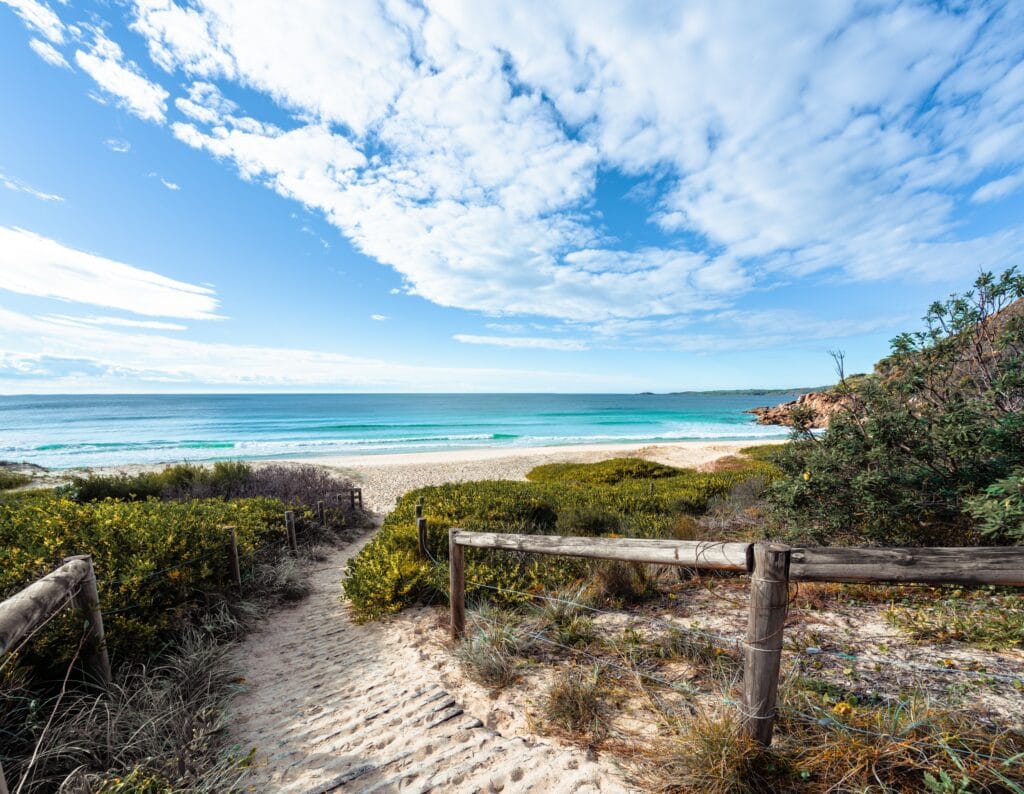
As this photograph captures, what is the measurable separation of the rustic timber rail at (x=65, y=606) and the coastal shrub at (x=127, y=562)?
14 centimetres

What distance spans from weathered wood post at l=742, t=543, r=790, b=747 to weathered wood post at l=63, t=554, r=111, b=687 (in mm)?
4697

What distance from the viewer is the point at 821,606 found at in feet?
14.7

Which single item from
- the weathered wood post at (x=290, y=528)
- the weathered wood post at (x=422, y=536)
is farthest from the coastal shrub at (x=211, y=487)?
the weathered wood post at (x=422, y=536)

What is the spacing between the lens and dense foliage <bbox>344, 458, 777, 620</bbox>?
539 cm

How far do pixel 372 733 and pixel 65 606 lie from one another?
8.05 ft

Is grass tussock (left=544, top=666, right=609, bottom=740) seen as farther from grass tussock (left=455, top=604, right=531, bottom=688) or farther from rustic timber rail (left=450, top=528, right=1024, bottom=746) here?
rustic timber rail (left=450, top=528, right=1024, bottom=746)

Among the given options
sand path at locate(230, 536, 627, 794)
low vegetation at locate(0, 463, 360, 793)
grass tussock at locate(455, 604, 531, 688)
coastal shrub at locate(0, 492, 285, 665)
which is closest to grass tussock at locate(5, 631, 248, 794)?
low vegetation at locate(0, 463, 360, 793)

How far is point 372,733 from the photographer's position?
317 cm

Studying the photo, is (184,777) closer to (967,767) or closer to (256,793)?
(256,793)

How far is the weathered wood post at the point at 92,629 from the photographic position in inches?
128

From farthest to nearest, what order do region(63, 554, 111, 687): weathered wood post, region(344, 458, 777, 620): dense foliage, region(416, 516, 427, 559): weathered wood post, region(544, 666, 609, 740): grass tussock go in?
region(416, 516, 427, 559): weathered wood post → region(344, 458, 777, 620): dense foliage → region(63, 554, 111, 687): weathered wood post → region(544, 666, 609, 740): grass tussock

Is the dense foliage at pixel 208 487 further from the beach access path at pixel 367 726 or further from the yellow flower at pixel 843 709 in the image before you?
the yellow flower at pixel 843 709

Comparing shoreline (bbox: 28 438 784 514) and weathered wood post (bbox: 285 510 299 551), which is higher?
weathered wood post (bbox: 285 510 299 551)

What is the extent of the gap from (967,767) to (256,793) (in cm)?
404
